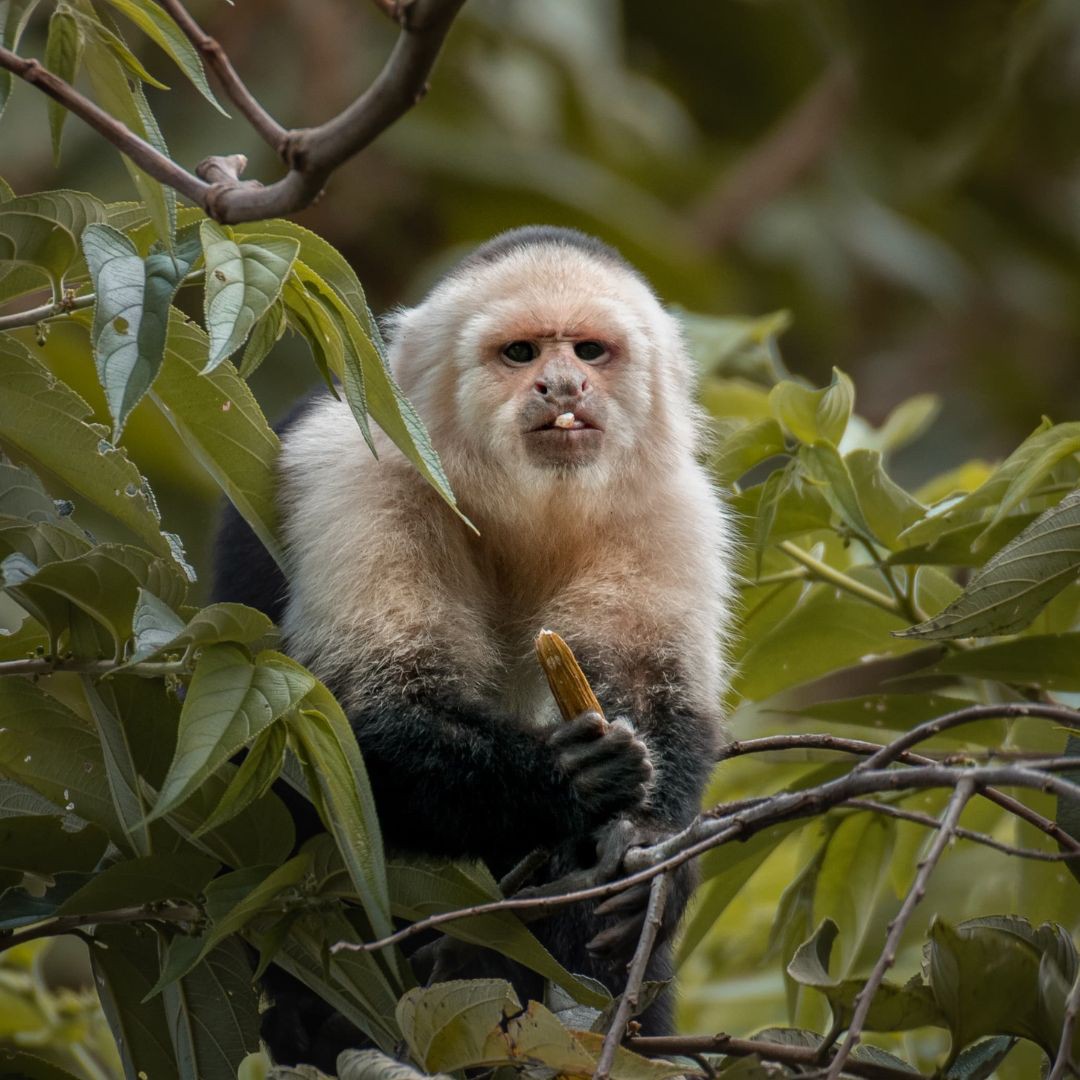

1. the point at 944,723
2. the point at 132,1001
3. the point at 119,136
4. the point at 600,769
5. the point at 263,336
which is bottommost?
the point at 132,1001

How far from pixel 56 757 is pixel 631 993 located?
0.72 metres

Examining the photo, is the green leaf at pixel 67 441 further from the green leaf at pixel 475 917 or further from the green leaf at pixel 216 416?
the green leaf at pixel 475 917

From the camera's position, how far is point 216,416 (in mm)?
1843

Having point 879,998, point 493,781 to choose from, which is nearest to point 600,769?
point 493,781

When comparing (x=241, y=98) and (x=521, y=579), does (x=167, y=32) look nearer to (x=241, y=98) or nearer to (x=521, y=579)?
(x=241, y=98)

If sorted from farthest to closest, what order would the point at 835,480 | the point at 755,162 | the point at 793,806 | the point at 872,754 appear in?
the point at 755,162 → the point at 835,480 → the point at 872,754 → the point at 793,806

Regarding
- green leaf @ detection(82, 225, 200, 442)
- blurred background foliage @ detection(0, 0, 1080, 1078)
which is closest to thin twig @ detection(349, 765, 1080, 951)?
green leaf @ detection(82, 225, 200, 442)

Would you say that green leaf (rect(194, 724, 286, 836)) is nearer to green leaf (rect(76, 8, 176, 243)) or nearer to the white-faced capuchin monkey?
green leaf (rect(76, 8, 176, 243))

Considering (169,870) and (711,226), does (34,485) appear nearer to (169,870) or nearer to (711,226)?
(169,870)

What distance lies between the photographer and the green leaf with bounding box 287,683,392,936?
5.05ft

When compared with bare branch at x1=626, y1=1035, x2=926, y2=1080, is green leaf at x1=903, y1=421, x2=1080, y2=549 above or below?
above

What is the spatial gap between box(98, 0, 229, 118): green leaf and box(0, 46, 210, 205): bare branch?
0.39 feet

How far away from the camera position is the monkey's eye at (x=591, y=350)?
260cm

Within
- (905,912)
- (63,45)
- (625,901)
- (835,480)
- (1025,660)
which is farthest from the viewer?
(835,480)
